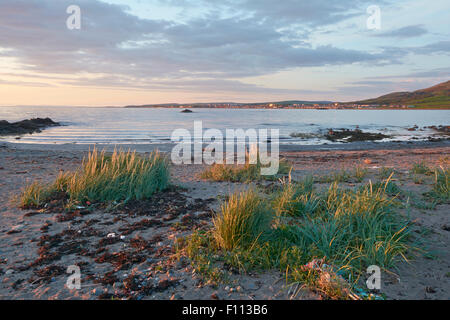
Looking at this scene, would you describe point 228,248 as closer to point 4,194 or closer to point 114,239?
point 114,239

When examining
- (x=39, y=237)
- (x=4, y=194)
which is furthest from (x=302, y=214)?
(x=4, y=194)

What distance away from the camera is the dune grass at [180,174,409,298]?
3631mm

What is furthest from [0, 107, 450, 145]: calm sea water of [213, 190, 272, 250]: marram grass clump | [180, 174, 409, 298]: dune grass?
[213, 190, 272, 250]: marram grass clump

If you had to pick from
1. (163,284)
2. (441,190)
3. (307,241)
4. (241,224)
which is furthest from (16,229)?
(441,190)

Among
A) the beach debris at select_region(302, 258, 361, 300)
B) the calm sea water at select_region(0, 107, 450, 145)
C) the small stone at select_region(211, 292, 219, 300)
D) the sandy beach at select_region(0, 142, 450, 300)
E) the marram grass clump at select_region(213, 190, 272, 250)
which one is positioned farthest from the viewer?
the calm sea water at select_region(0, 107, 450, 145)

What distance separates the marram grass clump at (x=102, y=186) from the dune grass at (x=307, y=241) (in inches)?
116

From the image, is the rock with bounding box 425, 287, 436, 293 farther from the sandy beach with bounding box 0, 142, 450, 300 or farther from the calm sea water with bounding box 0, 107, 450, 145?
the calm sea water with bounding box 0, 107, 450, 145

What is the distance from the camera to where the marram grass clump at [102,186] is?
649 cm

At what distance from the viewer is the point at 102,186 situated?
22.1 ft

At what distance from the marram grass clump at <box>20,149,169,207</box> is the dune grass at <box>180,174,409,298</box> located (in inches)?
116

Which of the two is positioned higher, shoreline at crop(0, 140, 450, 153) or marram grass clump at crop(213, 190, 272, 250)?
shoreline at crop(0, 140, 450, 153)

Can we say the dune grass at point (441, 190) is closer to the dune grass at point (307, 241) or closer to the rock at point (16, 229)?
the dune grass at point (307, 241)

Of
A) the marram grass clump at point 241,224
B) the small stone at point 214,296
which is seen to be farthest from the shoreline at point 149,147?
the small stone at point 214,296

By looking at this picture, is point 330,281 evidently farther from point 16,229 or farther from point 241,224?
point 16,229
